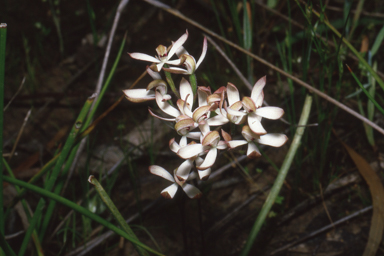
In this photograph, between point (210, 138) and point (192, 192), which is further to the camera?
point (192, 192)

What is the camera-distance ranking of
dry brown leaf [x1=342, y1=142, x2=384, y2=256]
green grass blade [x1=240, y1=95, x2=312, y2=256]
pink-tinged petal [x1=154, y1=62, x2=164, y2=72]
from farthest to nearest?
dry brown leaf [x1=342, y1=142, x2=384, y2=256]
green grass blade [x1=240, y1=95, x2=312, y2=256]
pink-tinged petal [x1=154, y1=62, x2=164, y2=72]

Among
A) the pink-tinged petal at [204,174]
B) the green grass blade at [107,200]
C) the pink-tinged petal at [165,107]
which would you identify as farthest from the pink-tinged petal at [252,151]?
the green grass blade at [107,200]

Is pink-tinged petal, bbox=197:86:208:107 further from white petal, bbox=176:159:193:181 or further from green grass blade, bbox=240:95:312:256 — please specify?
green grass blade, bbox=240:95:312:256

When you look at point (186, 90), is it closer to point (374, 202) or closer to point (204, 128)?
point (204, 128)

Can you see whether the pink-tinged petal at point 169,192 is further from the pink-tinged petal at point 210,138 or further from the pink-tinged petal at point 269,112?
the pink-tinged petal at point 269,112

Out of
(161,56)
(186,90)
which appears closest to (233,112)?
(186,90)

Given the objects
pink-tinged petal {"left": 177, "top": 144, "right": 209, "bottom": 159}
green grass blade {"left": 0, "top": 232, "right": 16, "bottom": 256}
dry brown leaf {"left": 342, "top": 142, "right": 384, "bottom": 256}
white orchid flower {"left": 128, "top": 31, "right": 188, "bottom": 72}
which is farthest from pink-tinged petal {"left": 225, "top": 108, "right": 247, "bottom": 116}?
dry brown leaf {"left": 342, "top": 142, "right": 384, "bottom": 256}
